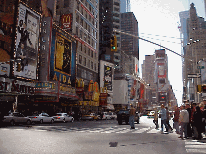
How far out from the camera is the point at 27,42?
123 ft

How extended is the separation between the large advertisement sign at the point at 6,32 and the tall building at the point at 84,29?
62.5 feet

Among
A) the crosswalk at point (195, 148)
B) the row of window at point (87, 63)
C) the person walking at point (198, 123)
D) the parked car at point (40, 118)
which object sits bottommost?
the parked car at point (40, 118)

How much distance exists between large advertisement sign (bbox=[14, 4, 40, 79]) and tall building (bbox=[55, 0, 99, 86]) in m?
14.8

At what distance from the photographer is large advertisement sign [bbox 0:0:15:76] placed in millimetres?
33719

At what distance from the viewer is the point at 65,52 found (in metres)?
48.7

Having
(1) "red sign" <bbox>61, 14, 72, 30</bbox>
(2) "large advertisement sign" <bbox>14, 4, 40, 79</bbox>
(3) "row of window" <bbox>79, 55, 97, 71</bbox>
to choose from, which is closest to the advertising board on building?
(2) "large advertisement sign" <bbox>14, 4, 40, 79</bbox>

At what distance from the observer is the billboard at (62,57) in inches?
1737

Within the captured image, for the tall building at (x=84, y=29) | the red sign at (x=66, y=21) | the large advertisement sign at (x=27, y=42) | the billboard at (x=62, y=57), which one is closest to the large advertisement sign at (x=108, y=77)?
the tall building at (x=84, y=29)

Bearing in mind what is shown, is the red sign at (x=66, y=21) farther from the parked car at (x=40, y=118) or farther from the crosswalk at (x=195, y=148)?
the crosswalk at (x=195, y=148)

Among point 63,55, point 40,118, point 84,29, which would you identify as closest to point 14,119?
point 40,118

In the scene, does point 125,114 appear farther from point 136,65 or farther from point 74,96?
point 136,65

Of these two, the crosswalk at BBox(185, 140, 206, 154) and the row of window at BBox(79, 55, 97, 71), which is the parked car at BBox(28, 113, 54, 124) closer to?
the crosswalk at BBox(185, 140, 206, 154)

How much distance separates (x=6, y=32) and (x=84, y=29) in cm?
3169

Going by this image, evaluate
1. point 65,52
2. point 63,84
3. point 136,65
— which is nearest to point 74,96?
point 63,84
